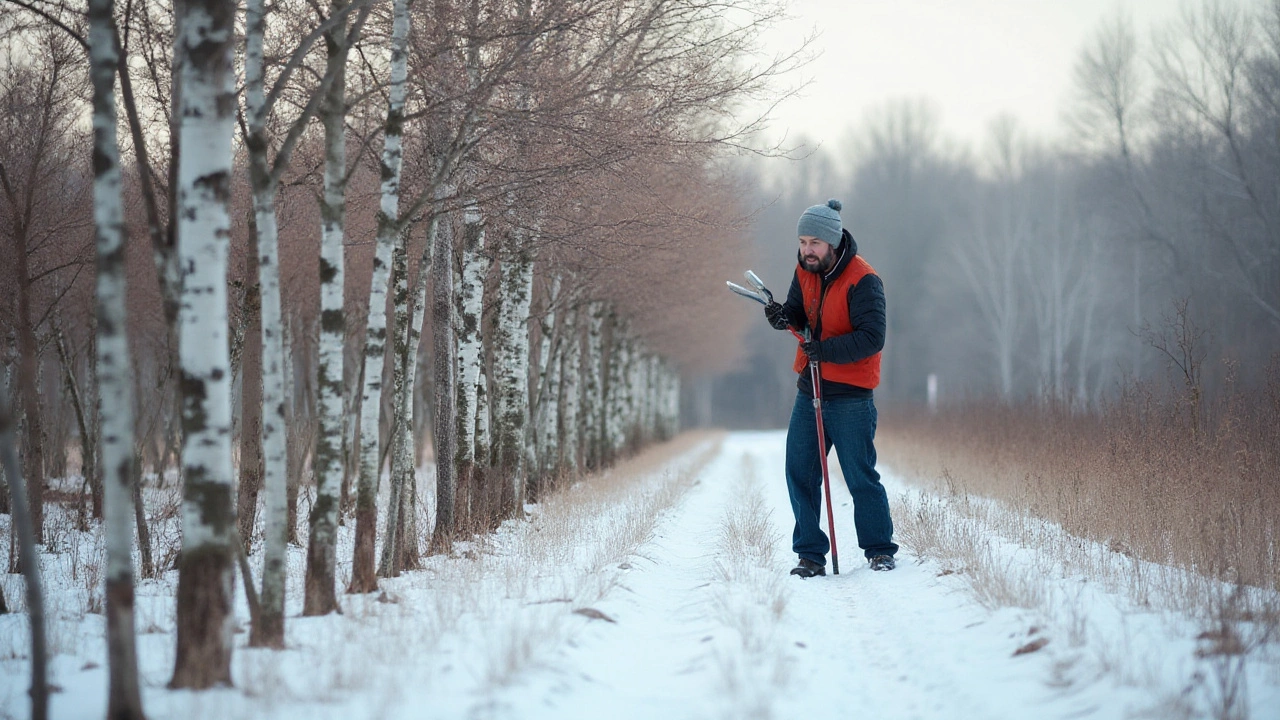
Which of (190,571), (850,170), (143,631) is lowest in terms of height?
(143,631)

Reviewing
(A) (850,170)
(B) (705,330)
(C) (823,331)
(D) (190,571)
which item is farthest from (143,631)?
(A) (850,170)

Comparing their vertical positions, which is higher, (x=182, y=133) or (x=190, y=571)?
(x=182, y=133)

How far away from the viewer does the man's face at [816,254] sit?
22.9 feet

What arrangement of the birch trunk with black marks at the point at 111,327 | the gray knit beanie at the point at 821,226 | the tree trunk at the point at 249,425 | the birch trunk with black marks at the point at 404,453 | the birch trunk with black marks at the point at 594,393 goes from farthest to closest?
the birch trunk with black marks at the point at 594,393 → the tree trunk at the point at 249,425 → the birch trunk with black marks at the point at 404,453 → the gray knit beanie at the point at 821,226 → the birch trunk with black marks at the point at 111,327

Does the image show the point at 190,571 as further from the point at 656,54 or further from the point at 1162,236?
the point at 1162,236

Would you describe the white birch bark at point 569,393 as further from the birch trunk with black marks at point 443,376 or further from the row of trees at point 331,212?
the birch trunk with black marks at point 443,376

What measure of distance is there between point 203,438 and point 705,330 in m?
24.2

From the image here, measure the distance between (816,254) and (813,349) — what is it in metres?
0.64

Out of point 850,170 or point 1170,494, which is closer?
point 1170,494

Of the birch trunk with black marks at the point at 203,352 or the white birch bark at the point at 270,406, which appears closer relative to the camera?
the birch trunk with black marks at the point at 203,352

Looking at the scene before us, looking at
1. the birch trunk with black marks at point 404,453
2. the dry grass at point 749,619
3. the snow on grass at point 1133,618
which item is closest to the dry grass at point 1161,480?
the snow on grass at point 1133,618

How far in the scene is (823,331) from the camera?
7.20m

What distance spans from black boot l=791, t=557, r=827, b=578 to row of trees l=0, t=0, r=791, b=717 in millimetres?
2789

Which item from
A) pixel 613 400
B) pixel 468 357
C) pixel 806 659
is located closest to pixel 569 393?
pixel 613 400
